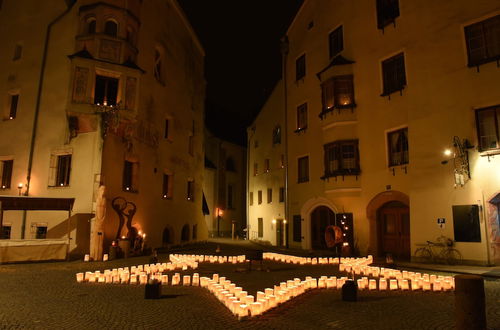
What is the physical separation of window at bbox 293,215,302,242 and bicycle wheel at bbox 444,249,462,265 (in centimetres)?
1065

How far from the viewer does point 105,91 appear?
20.9 meters

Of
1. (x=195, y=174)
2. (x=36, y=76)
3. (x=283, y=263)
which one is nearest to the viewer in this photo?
(x=283, y=263)

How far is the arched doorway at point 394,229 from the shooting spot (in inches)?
749

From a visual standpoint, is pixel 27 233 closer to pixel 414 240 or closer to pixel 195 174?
pixel 195 174

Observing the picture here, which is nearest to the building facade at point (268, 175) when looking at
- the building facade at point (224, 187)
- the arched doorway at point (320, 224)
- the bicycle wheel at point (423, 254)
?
the arched doorway at point (320, 224)

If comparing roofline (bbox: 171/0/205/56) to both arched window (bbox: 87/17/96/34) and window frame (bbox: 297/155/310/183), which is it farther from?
window frame (bbox: 297/155/310/183)

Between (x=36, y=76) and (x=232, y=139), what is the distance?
28958 millimetres

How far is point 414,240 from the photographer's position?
17.5 metres

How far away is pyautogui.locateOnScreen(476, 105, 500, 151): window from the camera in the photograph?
1514cm

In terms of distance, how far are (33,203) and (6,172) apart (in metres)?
6.11

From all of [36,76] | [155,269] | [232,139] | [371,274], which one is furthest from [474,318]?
[232,139]

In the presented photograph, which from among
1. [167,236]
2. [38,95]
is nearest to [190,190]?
[167,236]

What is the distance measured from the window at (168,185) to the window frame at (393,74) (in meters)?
15.1

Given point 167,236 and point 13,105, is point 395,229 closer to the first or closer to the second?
point 167,236
